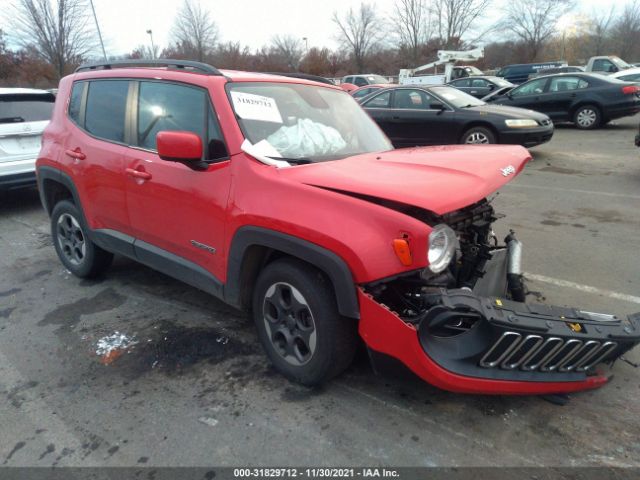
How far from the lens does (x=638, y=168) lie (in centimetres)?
849

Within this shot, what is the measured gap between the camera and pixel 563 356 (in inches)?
87.9

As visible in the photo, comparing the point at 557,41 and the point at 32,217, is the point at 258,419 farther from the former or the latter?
the point at 557,41

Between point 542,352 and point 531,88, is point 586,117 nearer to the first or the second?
point 531,88

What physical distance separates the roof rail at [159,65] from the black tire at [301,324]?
1498mm

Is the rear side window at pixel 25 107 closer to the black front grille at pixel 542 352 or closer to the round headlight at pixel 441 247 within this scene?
the round headlight at pixel 441 247

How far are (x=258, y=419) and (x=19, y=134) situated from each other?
Answer: 6.13 metres

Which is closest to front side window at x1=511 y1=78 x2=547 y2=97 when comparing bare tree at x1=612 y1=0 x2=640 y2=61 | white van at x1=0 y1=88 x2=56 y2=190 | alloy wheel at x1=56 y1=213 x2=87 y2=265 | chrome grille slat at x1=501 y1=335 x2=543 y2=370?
white van at x1=0 y1=88 x2=56 y2=190

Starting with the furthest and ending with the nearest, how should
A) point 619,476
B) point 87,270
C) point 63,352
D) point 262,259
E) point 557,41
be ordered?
point 557,41, point 87,270, point 63,352, point 262,259, point 619,476

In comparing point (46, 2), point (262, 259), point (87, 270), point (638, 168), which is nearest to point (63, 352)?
point (87, 270)

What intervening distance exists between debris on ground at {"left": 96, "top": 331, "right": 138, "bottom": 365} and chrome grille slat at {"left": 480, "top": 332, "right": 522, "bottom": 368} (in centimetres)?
237

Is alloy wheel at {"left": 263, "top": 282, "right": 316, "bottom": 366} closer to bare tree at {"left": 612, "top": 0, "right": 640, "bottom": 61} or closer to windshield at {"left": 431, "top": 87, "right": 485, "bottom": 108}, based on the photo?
windshield at {"left": 431, "top": 87, "right": 485, "bottom": 108}

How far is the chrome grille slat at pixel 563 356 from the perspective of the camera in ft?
7.10

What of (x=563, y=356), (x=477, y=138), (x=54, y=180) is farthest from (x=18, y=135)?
(x=477, y=138)

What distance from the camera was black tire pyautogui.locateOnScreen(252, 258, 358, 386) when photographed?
2.42 meters
